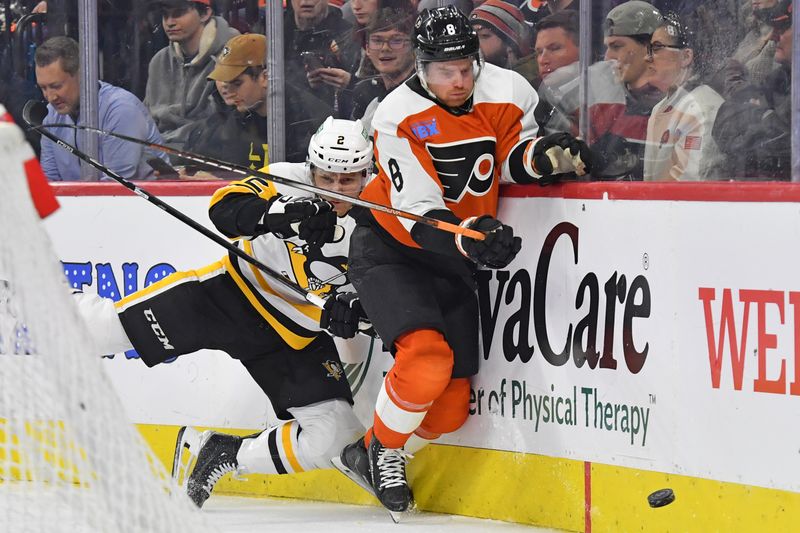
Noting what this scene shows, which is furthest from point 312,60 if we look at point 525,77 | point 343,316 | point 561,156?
point 561,156

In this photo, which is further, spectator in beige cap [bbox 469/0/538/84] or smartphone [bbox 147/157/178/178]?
smartphone [bbox 147/157/178/178]

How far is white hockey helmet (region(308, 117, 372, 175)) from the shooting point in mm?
4016

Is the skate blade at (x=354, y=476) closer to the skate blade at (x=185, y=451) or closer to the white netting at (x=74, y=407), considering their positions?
the skate blade at (x=185, y=451)

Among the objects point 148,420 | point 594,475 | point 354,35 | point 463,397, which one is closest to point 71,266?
point 148,420

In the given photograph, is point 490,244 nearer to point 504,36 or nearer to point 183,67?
point 504,36

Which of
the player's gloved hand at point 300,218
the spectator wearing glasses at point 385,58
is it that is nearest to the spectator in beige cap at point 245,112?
the spectator wearing glasses at point 385,58

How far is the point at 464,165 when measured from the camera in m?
3.78

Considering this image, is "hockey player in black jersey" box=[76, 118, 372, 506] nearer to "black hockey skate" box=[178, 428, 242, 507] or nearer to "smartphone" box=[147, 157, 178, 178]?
"black hockey skate" box=[178, 428, 242, 507]

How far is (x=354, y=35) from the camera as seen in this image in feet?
14.4

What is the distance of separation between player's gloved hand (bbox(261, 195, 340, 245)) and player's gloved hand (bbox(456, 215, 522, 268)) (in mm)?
502

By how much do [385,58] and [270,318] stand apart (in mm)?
853

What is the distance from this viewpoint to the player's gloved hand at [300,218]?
3.93m

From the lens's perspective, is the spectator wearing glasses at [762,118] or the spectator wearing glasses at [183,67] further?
the spectator wearing glasses at [183,67]

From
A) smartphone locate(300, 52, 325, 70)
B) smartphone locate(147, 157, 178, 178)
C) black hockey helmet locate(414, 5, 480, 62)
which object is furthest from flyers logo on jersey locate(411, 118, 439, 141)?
smartphone locate(147, 157, 178, 178)
